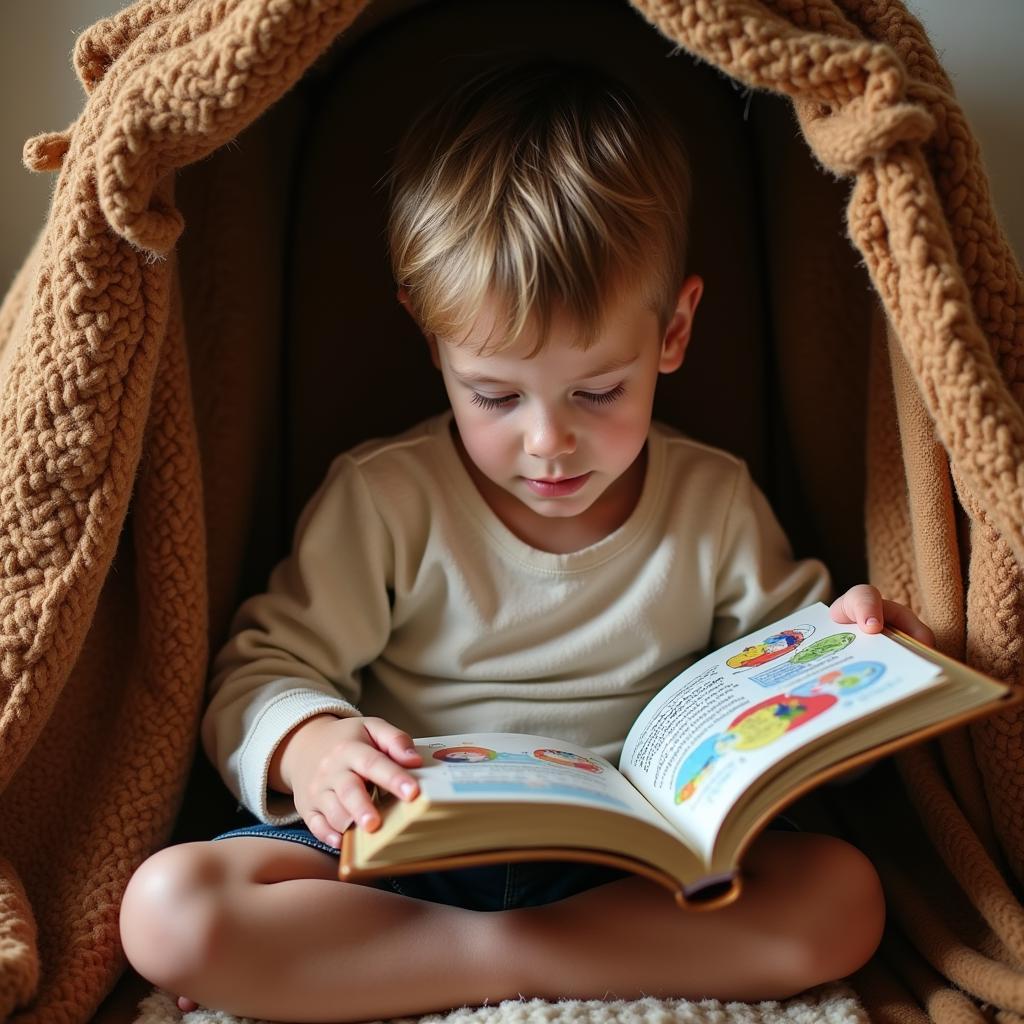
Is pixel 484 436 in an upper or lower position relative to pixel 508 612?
upper

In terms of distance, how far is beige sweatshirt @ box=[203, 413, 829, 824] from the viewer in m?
0.99

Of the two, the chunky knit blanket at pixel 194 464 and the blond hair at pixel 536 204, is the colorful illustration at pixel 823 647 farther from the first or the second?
the blond hair at pixel 536 204

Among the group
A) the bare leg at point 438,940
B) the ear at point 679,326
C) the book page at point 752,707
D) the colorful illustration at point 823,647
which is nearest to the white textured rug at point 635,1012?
the bare leg at point 438,940

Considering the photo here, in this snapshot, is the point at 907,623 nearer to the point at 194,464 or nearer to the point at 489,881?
the point at 489,881

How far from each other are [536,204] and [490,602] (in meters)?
0.33

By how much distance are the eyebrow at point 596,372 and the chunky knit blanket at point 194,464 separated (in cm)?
19

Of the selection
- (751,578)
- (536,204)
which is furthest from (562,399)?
(751,578)

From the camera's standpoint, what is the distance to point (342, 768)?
31.4 inches

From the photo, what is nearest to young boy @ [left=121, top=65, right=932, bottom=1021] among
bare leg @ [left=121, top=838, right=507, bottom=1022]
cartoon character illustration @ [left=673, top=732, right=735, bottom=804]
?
bare leg @ [left=121, top=838, right=507, bottom=1022]

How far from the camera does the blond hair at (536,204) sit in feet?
2.82

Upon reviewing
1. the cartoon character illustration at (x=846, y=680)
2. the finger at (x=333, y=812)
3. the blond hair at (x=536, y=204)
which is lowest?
the finger at (x=333, y=812)

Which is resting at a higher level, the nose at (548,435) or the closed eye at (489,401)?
the closed eye at (489,401)

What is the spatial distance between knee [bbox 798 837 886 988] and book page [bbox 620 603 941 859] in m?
0.14

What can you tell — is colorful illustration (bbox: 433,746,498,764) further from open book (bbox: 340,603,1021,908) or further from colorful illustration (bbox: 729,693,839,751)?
colorful illustration (bbox: 729,693,839,751)
